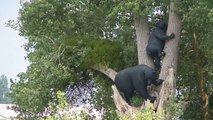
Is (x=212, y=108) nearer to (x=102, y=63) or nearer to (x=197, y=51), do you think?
(x=197, y=51)

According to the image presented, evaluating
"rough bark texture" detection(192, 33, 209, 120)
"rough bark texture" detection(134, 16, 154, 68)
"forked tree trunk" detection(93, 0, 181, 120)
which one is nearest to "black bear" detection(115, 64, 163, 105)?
"forked tree trunk" detection(93, 0, 181, 120)

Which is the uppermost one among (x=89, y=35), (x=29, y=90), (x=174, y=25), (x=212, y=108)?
(x=89, y=35)

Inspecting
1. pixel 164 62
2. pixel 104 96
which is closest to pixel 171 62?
pixel 164 62

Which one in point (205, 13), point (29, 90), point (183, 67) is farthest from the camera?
point (183, 67)

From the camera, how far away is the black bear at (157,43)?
32.4 feet

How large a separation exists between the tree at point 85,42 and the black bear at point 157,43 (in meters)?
0.14

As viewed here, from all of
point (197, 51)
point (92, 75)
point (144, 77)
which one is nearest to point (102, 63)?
point (92, 75)

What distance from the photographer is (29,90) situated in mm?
10336

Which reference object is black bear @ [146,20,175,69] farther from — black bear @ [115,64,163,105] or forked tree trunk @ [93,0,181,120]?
black bear @ [115,64,163,105]

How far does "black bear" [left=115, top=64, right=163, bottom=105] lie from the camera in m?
9.51

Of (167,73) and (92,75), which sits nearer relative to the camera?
(167,73)

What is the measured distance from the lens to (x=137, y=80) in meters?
9.62

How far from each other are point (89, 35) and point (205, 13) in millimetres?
3827

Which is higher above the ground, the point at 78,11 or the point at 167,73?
the point at 78,11
